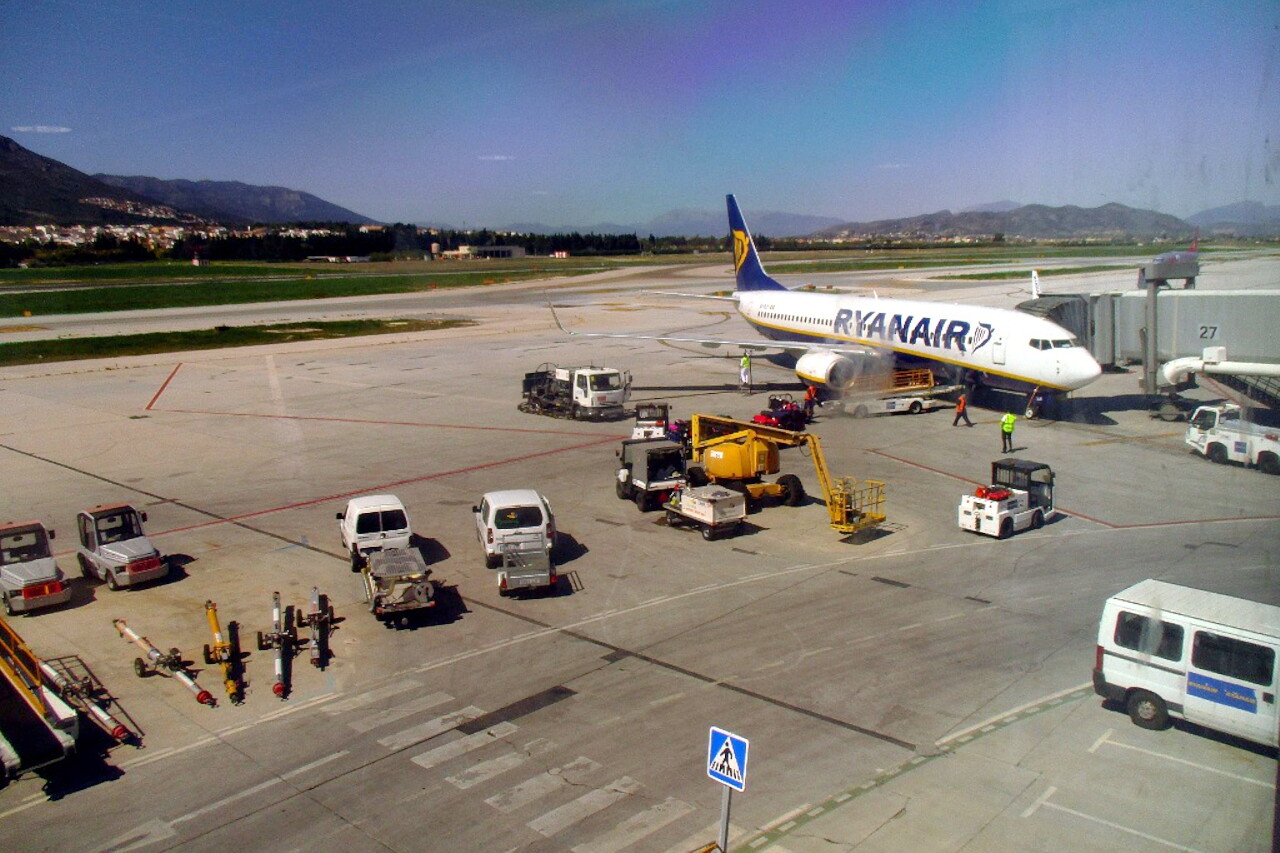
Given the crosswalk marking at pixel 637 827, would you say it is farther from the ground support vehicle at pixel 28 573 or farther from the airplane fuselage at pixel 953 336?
the airplane fuselage at pixel 953 336

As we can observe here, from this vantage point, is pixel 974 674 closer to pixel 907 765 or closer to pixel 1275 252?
pixel 907 765

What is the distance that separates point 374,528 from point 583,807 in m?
13.5

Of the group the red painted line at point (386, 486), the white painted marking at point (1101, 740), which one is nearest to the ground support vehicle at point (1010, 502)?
the white painted marking at point (1101, 740)

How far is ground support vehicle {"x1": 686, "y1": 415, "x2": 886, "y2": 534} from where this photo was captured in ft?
89.2

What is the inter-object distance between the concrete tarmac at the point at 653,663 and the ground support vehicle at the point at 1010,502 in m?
0.61

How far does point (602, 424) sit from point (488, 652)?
1010 inches

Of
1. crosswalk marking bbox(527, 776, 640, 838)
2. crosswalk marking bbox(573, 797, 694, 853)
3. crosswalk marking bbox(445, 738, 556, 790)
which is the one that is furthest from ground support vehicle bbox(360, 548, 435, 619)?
crosswalk marking bbox(573, 797, 694, 853)

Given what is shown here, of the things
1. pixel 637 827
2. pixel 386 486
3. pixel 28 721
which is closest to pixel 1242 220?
pixel 637 827

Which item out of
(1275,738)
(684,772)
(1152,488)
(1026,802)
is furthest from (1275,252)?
(1152,488)

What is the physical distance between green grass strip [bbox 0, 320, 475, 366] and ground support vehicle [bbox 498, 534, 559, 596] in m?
61.3

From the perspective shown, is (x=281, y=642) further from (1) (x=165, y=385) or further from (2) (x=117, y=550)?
(1) (x=165, y=385)

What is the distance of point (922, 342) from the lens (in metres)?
44.0

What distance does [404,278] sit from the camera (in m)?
158

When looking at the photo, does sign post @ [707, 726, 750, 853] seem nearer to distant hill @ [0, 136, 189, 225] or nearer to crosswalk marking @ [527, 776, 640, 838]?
crosswalk marking @ [527, 776, 640, 838]
